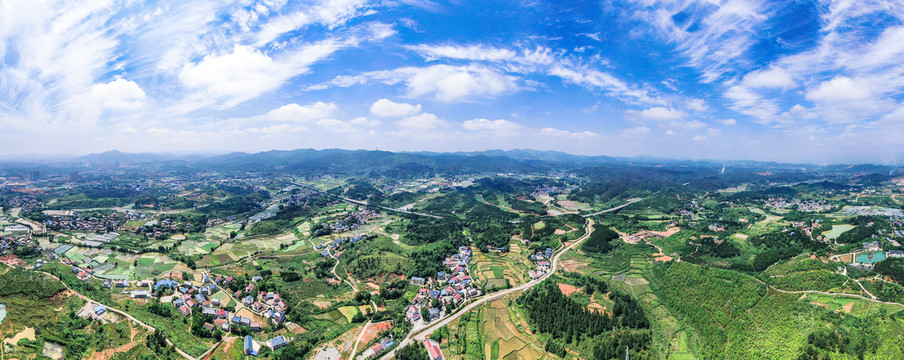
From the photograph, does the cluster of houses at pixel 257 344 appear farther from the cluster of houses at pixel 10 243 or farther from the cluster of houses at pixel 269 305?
the cluster of houses at pixel 10 243

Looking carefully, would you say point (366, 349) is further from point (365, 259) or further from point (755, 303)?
point (755, 303)

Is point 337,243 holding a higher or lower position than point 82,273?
lower

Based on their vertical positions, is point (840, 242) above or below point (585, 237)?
above

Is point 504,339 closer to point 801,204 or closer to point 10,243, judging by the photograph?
point 10,243

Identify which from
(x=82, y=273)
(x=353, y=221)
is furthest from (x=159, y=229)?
(x=353, y=221)

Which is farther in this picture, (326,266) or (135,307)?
(326,266)

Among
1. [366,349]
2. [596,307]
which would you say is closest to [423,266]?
[366,349]

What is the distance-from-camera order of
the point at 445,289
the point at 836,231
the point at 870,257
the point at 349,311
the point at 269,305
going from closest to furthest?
the point at 269,305 → the point at 349,311 → the point at 870,257 → the point at 445,289 → the point at 836,231

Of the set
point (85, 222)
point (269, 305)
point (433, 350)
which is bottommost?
point (433, 350)

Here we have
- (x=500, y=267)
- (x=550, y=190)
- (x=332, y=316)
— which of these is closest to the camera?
(x=332, y=316)
